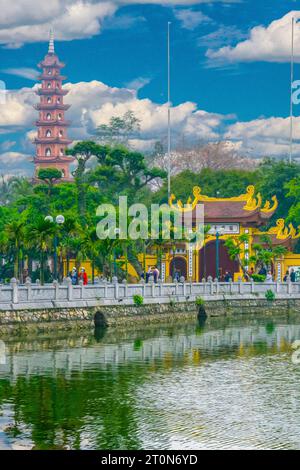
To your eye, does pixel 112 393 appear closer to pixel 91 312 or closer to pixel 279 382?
pixel 279 382

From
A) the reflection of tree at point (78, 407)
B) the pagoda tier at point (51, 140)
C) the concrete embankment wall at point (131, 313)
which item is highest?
the pagoda tier at point (51, 140)

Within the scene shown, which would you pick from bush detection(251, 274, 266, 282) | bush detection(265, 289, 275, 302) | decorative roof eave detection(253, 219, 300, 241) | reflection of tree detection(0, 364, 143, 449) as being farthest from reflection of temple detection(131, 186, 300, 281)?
reflection of tree detection(0, 364, 143, 449)

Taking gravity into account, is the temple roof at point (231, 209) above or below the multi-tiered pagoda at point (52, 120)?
below

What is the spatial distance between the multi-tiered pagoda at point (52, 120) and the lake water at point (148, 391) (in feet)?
240

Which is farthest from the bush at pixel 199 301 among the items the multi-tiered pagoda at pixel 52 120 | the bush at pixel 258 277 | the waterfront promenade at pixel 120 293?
the multi-tiered pagoda at pixel 52 120

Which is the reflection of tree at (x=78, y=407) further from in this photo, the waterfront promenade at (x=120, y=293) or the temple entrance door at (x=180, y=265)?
the temple entrance door at (x=180, y=265)

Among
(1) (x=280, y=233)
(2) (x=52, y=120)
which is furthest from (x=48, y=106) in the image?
(1) (x=280, y=233)

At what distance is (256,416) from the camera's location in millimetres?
22359

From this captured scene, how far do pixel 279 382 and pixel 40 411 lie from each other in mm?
7818

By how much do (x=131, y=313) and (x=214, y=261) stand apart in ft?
67.4

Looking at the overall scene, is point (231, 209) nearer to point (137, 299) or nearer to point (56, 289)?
point (137, 299)

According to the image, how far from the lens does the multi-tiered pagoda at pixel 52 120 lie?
368 feet

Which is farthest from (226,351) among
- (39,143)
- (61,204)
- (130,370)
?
(39,143)

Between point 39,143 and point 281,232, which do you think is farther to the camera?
point 39,143
